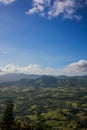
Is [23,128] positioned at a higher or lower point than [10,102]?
lower

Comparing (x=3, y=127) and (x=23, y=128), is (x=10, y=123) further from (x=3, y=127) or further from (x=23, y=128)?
(x=23, y=128)

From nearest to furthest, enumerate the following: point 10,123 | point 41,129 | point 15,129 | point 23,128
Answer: point 10,123, point 15,129, point 23,128, point 41,129

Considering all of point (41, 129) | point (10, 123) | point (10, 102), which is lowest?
point (41, 129)

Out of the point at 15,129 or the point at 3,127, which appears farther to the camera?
the point at 15,129

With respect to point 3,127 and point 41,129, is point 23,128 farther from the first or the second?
point 3,127

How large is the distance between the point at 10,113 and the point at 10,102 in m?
5.20

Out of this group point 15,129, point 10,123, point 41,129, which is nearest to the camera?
point 10,123

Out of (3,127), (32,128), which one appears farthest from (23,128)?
(3,127)

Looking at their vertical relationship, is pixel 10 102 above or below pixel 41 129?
above

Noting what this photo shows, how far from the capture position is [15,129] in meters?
113

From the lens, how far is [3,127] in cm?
9688

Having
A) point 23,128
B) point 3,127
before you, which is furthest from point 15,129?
point 3,127

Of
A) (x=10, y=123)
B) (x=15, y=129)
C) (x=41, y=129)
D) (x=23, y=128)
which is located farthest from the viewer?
(x=41, y=129)

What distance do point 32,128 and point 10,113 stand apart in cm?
3617
